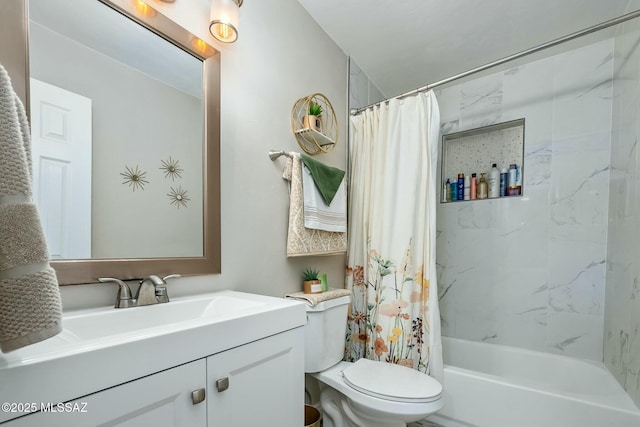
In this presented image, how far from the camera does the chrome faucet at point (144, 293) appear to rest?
2.96 ft

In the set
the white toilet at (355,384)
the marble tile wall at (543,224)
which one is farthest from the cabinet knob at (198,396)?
the marble tile wall at (543,224)

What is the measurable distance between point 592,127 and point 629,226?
801 millimetres

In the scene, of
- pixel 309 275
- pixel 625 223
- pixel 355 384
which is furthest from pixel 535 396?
pixel 309 275

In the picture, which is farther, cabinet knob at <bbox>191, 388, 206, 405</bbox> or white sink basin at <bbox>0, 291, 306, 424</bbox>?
cabinet knob at <bbox>191, 388, 206, 405</bbox>

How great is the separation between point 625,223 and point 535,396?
1062 millimetres

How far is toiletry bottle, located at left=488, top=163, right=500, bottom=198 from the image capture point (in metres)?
2.35

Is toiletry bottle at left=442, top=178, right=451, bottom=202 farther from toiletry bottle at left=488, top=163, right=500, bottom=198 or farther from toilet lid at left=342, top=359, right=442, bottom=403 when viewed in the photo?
toilet lid at left=342, top=359, right=442, bottom=403

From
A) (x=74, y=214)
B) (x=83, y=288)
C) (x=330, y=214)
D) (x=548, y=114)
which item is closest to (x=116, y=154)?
(x=74, y=214)

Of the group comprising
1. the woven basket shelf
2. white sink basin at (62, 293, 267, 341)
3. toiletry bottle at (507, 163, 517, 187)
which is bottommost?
white sink basin at (62, 293, 267, 341)

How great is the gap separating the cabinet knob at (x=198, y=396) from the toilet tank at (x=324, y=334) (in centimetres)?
76

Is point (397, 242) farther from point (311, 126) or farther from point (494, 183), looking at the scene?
point (494, 183)

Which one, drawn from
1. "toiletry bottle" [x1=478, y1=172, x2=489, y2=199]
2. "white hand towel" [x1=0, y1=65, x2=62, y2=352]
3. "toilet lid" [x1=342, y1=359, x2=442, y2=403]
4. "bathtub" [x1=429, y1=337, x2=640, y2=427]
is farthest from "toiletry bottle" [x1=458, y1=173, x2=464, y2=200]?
"white hand towel" [x1=0, y1=65, x2=62, y2=352]

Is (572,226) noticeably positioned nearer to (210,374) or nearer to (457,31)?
(457,31)

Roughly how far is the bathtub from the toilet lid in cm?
45
